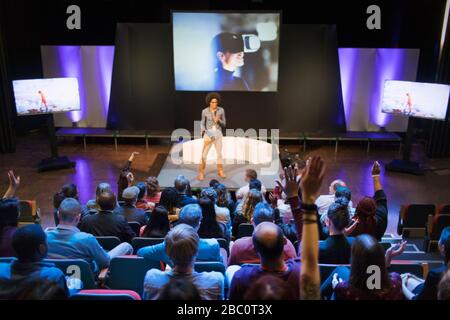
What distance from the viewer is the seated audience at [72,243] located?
→ 367cm

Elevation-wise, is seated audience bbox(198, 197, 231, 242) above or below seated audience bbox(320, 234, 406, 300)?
below

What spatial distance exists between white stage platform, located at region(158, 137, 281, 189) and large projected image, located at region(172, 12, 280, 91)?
4.03 ft

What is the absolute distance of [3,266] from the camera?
2.91 m

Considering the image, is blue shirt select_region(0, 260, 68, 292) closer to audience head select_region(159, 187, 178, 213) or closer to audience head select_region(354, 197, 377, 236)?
audience head select_region(159, 187, 178, 213)

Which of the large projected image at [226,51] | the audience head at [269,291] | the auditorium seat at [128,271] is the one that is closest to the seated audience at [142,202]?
the auditorium seat at [128,271]

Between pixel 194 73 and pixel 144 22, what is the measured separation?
58.5 inches

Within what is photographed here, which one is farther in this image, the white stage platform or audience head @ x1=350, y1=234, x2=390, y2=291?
the white stage platform

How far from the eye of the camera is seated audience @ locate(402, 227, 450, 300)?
8.96ft

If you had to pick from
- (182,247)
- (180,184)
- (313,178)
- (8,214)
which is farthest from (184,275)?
(180,184)

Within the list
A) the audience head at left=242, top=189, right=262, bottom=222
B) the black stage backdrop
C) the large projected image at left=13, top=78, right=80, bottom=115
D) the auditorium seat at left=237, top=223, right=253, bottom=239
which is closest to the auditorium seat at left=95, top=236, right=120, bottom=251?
the auditorium seat at left=237, top=223, right=253, bottom=239

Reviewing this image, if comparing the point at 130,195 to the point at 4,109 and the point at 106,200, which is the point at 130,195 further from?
the point at 4,109

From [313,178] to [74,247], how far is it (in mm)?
2263

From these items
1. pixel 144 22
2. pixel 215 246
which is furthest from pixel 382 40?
pixel 215 246
